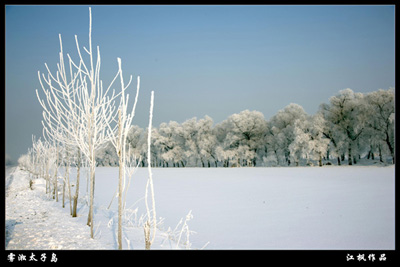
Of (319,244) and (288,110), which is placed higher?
(288,110)

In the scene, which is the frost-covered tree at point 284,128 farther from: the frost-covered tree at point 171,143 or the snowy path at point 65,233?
the snowy path at point 65,233

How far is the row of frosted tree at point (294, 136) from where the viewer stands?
31.5m

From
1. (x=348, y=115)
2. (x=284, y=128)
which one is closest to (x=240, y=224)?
(x=348, y=115)

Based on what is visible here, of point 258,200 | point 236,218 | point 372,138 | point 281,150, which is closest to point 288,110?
point 281,150

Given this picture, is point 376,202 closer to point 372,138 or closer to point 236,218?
point 236,218

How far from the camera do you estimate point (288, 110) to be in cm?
4341

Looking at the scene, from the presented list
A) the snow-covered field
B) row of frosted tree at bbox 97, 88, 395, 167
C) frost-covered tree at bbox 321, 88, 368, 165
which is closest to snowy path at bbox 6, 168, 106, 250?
the snow-covered field

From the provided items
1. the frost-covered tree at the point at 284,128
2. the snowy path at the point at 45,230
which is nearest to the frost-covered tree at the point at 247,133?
the frost-covered tree at the point at 284,128

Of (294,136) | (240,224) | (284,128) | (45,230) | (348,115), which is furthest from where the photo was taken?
(284,128)

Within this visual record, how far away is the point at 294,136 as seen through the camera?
37844 millimetres

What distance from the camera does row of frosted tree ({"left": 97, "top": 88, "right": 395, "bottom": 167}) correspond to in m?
31.5

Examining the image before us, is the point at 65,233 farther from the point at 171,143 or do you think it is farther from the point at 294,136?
the point at 171,143

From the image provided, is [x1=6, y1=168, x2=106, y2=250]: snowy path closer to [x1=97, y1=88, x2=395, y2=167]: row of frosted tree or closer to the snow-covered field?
the snow-covered field
